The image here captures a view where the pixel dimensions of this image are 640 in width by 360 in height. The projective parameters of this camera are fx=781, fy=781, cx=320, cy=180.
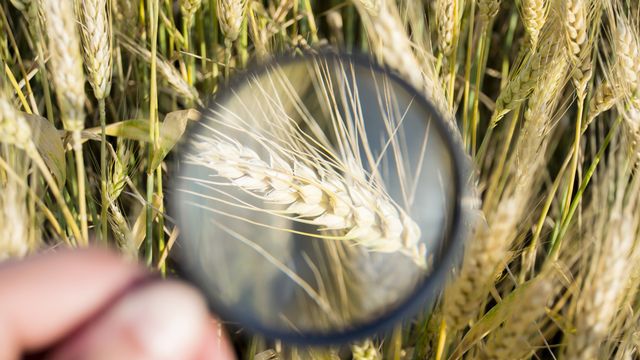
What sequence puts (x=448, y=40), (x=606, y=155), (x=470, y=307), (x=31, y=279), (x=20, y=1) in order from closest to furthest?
(x=31, y=279), (x=470, y=307), (x=448, y=40), (x=20, y=1), (x=606, y=155)

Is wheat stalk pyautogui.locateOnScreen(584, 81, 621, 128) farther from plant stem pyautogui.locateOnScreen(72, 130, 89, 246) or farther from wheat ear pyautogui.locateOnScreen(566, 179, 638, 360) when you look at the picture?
plant stem pyautogui.locateOnScreen(72, 130, 89, 246)

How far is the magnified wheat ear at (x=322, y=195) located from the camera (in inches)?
32.9

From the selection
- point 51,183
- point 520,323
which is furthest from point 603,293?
point 51,183

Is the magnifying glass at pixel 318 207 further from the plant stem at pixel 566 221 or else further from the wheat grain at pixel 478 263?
the plant stem at pixel 566 221

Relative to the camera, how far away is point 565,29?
1.09 meters

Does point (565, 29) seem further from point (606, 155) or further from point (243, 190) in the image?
point (606, 155)

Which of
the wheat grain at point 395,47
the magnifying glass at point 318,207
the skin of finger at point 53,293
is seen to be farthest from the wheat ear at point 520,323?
the skin of finger at point 53,293

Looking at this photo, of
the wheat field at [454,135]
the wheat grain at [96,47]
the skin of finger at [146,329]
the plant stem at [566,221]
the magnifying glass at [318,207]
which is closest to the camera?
the skin of finger at [146,329]

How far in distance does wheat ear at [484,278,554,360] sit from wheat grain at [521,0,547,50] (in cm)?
39

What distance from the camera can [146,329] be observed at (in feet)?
1.96

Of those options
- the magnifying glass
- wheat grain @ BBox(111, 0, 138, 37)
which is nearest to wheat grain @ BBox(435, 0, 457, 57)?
the magnifying glass

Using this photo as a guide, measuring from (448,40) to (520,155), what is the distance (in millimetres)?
196

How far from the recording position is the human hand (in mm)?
603

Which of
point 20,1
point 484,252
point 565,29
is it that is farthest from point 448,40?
point 20,1
